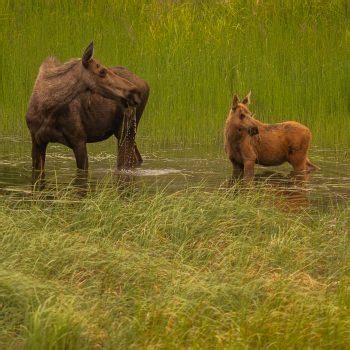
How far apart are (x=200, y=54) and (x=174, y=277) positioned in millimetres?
11896

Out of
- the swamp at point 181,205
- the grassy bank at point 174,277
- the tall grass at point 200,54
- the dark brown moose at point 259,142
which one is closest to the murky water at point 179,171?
the swamp at point 181,205

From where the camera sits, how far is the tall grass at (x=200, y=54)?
1822cm

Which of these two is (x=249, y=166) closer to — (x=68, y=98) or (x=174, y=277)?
(x=68, y=98)

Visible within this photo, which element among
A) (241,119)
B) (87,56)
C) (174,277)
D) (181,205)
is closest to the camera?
(174,277)

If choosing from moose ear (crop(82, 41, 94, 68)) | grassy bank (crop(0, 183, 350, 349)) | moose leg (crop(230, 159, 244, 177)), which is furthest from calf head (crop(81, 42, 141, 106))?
grassy bank (crop(0, 183, 350, 349))

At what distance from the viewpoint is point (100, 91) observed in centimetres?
1404

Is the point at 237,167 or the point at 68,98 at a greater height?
the point at 68,98

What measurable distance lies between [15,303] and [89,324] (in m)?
0.54

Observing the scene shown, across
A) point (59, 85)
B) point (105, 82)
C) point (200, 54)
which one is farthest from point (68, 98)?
point (200, 54)

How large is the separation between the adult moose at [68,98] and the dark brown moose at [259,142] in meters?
1.18

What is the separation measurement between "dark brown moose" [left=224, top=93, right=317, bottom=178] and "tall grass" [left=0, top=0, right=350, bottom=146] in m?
2.48

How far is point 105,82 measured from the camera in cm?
1402

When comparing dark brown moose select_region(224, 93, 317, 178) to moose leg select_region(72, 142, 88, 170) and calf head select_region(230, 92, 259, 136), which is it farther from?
moose leg select_region(72, 142, 88, 170)

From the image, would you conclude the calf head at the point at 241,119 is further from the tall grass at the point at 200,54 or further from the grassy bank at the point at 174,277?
Answer: the grassy bank at the point at 174,277
